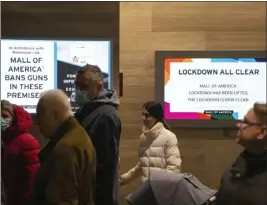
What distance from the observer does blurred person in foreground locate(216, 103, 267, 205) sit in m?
2.28

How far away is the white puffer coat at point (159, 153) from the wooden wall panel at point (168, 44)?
1.17 feet

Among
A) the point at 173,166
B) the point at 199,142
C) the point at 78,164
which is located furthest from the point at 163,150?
the point at 78,164

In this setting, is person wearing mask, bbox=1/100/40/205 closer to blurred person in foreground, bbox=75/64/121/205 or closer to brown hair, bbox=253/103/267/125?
A: blurred person in foreground, bbox=75/64/121/205

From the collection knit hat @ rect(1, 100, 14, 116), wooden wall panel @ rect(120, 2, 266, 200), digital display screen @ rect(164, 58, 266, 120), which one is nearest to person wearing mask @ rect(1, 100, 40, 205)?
knit hat @ rect(1, 100, 14, 116)

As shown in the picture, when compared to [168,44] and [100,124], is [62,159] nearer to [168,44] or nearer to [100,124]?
[100,124]

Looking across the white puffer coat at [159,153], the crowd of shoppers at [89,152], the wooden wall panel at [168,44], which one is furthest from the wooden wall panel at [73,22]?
the crowd of shoppers at [89,152]

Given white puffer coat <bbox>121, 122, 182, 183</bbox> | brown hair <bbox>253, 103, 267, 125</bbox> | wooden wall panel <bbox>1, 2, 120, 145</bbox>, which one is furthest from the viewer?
wooden wall panel <bbox>1, 2, 120, 145</bbox>

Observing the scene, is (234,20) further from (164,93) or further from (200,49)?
(164,93)

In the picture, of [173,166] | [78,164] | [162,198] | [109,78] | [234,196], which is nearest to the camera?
[234,196]

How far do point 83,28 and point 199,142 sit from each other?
4.06 feet

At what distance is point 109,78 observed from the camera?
4.50 metres

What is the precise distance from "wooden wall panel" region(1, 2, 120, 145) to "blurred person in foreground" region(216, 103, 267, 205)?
2.21 meters

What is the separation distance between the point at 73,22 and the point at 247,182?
2.52 meters

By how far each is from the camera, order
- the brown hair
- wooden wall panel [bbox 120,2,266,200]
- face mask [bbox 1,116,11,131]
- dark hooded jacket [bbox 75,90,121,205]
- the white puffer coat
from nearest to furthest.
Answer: the brown hair, dark hooded jacket [bbox 75,90,121,205], face mask [bbox 1,116,11,131], the white puffer coat, wooden wall panel [bbox 120,2,266,200]
